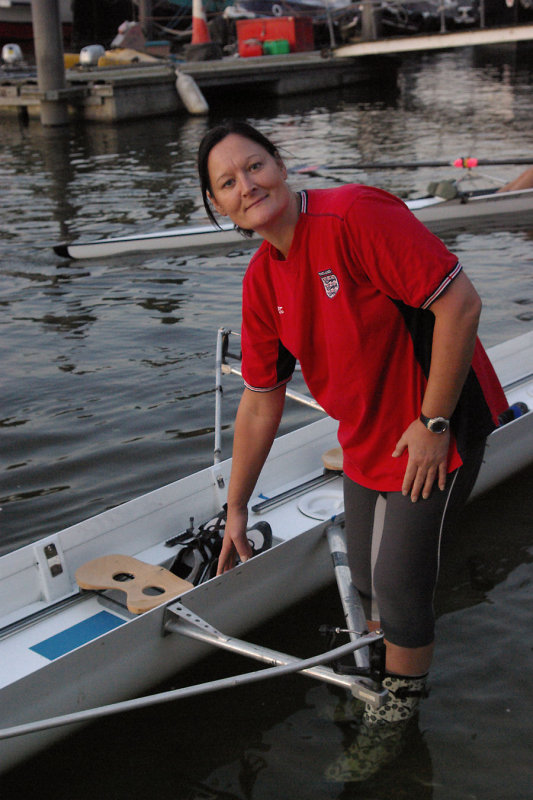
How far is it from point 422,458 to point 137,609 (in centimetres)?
156

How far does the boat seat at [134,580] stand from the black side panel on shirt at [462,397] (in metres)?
1.56

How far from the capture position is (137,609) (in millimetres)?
3410

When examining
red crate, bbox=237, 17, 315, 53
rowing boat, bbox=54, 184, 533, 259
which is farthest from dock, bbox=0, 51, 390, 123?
rowing boat, bbox=54, 184, 533, 259

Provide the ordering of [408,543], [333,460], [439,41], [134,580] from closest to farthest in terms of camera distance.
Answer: [408,543] < [134,580] < [333,460] < [439,41]

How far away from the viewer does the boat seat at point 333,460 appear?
468 cm

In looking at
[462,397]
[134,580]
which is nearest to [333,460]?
[134,580]

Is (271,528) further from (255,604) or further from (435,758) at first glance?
(435,758)

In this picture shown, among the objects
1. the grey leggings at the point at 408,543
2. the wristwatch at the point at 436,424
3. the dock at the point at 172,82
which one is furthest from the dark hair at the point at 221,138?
the dock at the point at 172,82

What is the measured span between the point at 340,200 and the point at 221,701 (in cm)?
232

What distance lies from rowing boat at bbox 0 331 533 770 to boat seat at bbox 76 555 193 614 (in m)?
0.02

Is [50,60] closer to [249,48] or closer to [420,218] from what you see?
[249,48]

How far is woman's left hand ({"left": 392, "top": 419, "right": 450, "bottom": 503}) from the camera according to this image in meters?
2.29

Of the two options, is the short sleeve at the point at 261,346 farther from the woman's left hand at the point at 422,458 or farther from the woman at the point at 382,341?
the woman's left hand at the point at 422,458

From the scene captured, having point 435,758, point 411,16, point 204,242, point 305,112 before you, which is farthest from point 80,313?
point 411,16
